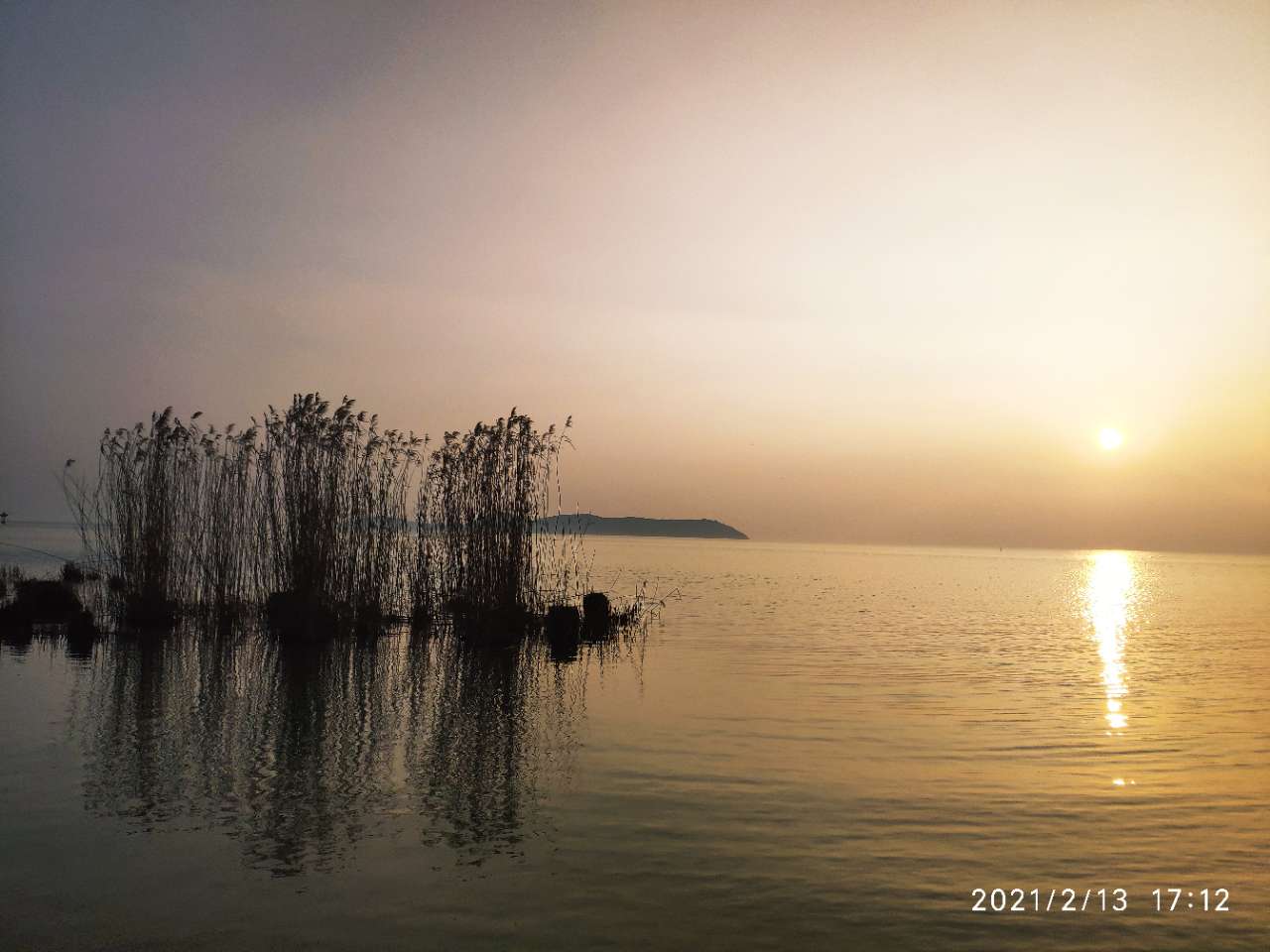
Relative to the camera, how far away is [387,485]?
16.2m

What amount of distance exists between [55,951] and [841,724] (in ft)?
23.6

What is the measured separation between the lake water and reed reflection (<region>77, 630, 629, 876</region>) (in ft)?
0.13

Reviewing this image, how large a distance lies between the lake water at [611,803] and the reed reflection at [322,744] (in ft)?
0.13

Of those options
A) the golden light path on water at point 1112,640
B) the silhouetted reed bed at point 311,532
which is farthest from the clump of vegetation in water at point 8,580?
the golden light path on water at point 1112,640

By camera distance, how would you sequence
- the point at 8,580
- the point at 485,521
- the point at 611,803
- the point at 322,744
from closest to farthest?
1. the point at 611,803
2. the point at 322,744
3. the point at 485,521
4. the point at 8,580

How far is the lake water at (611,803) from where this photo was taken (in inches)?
188

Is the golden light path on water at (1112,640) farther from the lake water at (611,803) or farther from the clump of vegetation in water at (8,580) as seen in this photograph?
the clump of vegetation in water at (8,580)

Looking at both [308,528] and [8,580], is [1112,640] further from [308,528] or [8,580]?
[8,580]

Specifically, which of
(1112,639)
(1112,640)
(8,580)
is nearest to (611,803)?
(1112,640)

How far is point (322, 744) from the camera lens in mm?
8383

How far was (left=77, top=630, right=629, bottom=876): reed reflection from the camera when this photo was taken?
614 cm

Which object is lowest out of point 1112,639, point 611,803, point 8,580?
point 1112,639

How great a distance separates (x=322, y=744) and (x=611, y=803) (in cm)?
293

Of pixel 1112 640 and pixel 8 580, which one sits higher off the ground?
pixel 8 580
